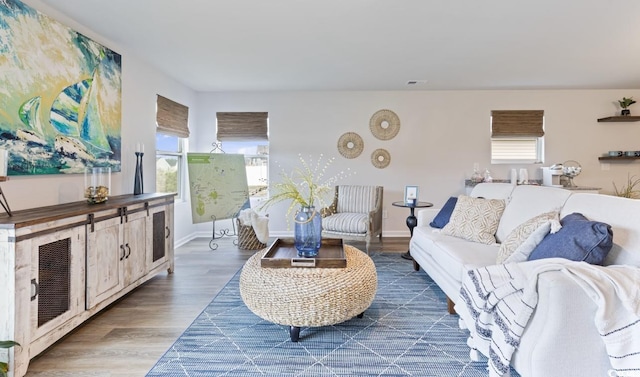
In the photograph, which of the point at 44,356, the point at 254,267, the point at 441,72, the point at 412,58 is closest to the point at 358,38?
the point at 412,58

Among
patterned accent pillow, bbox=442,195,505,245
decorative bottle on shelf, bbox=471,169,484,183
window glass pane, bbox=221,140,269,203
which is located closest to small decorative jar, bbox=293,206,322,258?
patterned accent pillow, bbox=442,195,505,245

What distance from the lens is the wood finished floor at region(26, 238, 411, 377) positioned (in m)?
1.91

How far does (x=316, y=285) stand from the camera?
2033 millimetres

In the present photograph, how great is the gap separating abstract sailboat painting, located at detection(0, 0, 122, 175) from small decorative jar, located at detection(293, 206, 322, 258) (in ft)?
6.51

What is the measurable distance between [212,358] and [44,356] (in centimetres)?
104

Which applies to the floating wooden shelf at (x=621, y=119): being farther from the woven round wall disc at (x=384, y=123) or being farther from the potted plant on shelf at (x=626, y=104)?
the woven round wall disc at (x=384, y=123)

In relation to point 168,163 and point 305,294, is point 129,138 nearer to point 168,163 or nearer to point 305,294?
point 168,163

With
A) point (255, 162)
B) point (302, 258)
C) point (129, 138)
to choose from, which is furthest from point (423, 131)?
point (129, 138)

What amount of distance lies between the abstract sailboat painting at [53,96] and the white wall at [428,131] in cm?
231

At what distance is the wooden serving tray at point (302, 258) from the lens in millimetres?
2254

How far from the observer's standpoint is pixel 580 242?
5.59 ft

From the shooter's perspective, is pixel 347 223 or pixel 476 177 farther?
pixel 476 177

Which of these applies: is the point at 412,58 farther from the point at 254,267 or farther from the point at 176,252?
the point at 176,252

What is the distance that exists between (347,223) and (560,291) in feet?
9.65
